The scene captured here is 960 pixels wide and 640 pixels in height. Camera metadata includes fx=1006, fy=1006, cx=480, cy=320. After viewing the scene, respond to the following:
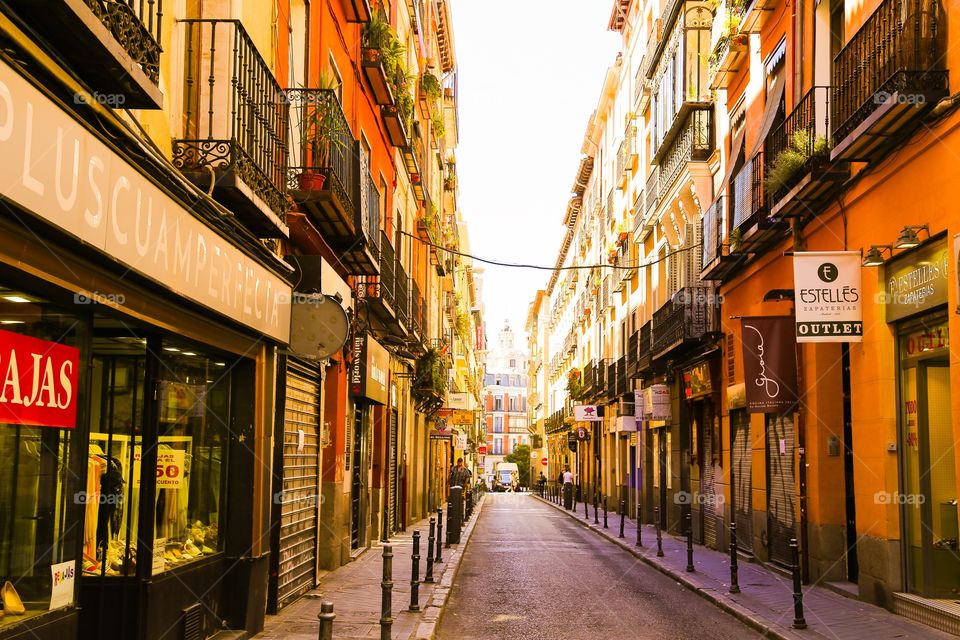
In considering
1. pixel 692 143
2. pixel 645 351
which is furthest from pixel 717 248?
pixel 645 351

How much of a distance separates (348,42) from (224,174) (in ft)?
29.7

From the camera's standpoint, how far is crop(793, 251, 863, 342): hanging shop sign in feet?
41.2

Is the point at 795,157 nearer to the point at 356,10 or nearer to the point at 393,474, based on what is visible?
the point at 356,10

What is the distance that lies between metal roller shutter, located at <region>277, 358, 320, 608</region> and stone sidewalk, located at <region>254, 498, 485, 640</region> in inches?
12.9

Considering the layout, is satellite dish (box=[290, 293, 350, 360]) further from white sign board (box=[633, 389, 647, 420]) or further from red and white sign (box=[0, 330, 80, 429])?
white sign board (box=[633, 389, 647, 420])

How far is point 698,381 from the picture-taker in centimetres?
2264

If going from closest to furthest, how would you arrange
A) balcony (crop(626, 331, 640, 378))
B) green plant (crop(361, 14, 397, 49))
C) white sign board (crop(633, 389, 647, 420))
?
green plant (crop(361, 14, 397, 49)) → white sign board (crop(633, 389, 647, 420)) → balcony (crop(626, 331, 640, 378))

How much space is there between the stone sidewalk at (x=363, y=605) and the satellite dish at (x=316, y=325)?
2.76 meters

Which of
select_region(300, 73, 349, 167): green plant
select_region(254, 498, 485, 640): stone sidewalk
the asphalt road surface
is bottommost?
the asphalt road surface

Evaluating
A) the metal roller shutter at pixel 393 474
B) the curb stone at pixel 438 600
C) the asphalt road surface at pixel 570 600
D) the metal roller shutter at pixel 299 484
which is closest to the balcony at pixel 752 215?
the asphalt road surface at pixel 570 600

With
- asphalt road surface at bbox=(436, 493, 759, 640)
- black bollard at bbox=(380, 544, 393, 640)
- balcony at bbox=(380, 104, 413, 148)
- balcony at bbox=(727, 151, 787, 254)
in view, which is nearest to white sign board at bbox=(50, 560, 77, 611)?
black bollard at bbox=(380, 544, 393, 640)

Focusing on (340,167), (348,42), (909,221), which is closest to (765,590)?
(909,221)

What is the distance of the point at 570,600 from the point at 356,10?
9.74m

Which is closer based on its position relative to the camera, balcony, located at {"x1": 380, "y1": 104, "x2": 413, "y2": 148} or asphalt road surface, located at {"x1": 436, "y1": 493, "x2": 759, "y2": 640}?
asphalt road surface, located at {"x1": 436, "y1": 493, "x2": 759, "y2": 640}
